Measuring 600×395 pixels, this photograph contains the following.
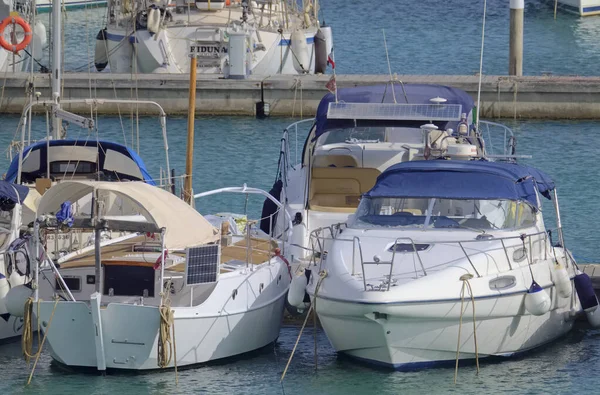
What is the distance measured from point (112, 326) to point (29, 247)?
1862 millimetres

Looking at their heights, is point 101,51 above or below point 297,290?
below

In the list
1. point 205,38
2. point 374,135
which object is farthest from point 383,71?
point 374,135

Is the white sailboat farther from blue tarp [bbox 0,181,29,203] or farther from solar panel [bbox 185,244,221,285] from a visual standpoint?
blue tarp [bbox 0,181,29,203]

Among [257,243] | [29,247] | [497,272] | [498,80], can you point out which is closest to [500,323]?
[497,272]

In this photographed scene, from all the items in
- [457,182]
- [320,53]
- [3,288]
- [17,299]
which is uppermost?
[457,182]

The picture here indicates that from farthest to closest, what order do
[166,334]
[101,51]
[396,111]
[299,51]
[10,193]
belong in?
1. [101,51]
2. [299,51]
3. [396,111]
4. [10,193]
5. [166,334]

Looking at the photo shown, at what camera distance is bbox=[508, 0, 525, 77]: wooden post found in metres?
36.8

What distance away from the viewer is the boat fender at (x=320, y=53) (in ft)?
133

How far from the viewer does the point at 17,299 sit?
17.2 m

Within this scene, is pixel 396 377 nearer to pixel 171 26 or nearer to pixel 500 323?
pixel 500 323

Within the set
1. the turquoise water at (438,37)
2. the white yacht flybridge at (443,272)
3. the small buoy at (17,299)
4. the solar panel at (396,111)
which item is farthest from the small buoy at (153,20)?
the small buoy at (17,299)

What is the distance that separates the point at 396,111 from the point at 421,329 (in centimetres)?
515

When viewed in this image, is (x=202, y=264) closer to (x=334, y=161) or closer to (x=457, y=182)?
(x=457, y=182)

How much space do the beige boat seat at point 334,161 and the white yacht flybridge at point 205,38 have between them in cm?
1588
